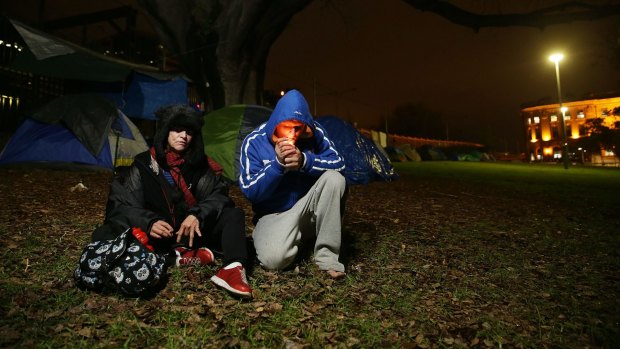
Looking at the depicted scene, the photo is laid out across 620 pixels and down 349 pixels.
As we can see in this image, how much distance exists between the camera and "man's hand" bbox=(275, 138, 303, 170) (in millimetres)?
2484

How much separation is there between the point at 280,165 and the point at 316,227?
658 mm

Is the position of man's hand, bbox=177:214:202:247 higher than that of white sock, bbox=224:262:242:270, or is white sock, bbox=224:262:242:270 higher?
man's hand, bbox=177:214:202:247

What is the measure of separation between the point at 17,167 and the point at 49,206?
15.2 feet

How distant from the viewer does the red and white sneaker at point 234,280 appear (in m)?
2.29

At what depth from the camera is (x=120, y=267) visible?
86.5 inches

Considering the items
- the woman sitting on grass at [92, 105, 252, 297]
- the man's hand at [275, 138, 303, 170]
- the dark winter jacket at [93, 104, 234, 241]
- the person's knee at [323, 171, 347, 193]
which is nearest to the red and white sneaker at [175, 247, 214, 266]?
the woman sitting on grass at [92, 105, 252, 297]

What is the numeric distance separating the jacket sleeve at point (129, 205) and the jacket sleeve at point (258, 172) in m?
0.70

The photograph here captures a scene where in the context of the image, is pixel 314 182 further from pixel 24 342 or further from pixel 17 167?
pixel 17 167

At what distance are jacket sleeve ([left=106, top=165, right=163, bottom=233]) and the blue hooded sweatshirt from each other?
0.73m

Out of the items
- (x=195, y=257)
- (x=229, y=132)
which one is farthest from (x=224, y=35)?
(x=195, y=257)

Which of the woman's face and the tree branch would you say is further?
the tree branch

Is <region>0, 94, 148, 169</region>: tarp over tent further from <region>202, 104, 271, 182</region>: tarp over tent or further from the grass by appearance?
the grass

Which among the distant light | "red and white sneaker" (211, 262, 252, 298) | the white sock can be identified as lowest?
"red and white sneaker" (211, 262, 252, 298)

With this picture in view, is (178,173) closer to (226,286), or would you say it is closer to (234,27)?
(226,286)
